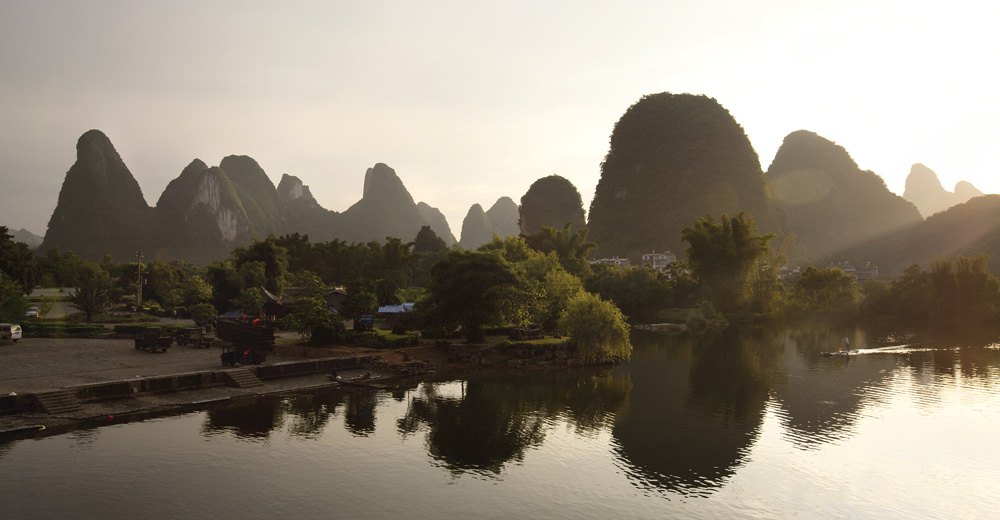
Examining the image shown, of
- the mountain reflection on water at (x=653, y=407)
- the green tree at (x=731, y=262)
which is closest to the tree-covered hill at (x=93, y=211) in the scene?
the green tree at (x=731, y=262)

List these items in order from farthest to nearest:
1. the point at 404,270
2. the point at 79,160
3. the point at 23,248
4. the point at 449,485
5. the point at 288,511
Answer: the point at 79,160, the point at 404,270, the point at 23,248, the point at 449,485, the point at 288,511

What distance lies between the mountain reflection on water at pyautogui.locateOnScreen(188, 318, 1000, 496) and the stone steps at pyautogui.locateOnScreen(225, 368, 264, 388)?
7.84 ft

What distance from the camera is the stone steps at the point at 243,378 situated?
107 feet

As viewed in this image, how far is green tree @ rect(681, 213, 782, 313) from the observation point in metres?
90.2

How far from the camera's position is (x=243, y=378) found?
3331 cm

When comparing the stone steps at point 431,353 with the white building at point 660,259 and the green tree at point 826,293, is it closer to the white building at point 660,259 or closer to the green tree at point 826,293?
the green tree at point 826,293

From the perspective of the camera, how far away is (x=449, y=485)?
20.5 metres

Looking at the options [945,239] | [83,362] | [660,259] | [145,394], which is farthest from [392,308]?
[945,239]

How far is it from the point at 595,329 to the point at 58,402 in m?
34.8

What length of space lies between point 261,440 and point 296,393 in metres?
9.33

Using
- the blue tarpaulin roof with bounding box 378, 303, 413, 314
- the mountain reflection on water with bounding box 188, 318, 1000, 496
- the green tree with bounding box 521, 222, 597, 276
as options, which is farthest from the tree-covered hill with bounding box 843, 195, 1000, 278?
the blue tarpaulin roof with bounding box 378, 303, 413, 314

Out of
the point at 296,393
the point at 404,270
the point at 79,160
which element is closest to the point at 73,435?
the point at 296,393

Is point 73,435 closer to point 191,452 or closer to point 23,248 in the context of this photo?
point 191,452

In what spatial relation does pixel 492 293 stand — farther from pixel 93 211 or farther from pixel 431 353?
pixel 93 211
